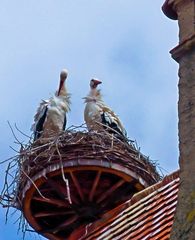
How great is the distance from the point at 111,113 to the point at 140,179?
3.08 m

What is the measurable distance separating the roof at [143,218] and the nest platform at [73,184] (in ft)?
3.43

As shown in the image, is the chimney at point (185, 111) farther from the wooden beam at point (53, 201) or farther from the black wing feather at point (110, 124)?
the black wing feather at point (110, 124)

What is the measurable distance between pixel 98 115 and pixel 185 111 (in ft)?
30.0

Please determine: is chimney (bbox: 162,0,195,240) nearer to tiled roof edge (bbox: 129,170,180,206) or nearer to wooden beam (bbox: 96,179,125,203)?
tiled roof edge (bbox: 129,170,180,206)

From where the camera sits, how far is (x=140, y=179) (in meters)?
13.1

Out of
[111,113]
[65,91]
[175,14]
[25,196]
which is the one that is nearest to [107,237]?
[25,196]

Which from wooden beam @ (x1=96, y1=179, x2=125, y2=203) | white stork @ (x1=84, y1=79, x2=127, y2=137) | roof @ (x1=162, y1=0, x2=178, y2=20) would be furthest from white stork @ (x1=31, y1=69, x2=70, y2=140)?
roof @ (x1=162, y1=0, x2=178, y2=20)

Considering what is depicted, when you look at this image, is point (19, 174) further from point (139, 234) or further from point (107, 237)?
point (139, 234)

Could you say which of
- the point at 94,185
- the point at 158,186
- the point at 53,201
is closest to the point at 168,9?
the point at 158,186

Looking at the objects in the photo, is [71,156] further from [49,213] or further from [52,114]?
[52,114]

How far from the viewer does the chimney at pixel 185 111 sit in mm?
6375

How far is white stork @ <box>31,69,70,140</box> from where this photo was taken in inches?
629

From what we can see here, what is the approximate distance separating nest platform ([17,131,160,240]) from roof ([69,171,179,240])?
105 centimetres

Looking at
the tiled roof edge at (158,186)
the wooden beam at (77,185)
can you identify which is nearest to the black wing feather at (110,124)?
the wooden beam at (77,185)
